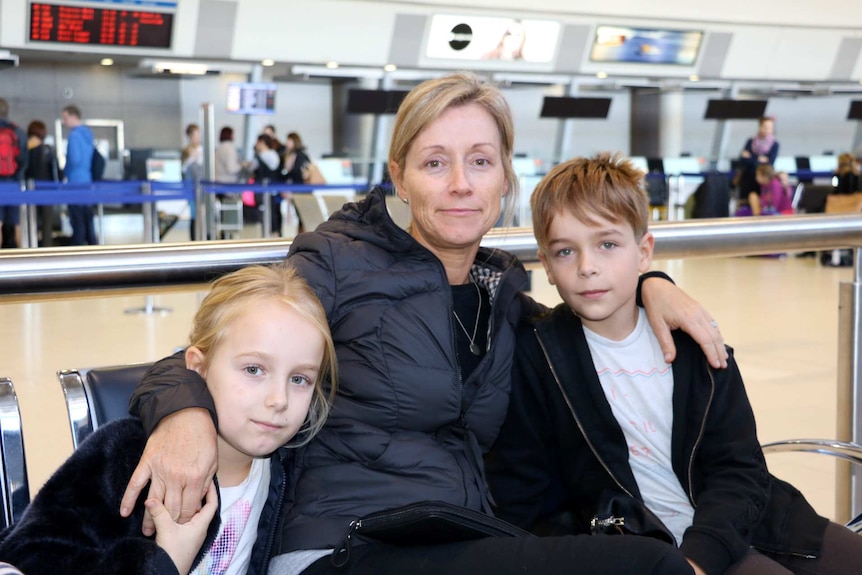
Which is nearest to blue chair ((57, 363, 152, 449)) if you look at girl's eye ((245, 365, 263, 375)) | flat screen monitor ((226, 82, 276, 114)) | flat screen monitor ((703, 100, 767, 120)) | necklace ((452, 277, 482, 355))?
girl's eye ((245, 365, 263, 375))

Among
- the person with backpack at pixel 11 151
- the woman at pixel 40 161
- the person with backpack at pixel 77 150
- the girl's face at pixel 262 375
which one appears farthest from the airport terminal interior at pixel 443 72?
Answer: the girl's face at pixel 262 375

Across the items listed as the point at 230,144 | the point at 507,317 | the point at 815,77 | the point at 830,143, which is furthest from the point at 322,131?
the point at 507,317

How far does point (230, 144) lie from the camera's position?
50.0 feet

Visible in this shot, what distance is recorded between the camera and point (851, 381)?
9.05 feet

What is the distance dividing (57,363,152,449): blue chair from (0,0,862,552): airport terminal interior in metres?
6.76

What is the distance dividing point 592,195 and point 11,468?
3.93 ft

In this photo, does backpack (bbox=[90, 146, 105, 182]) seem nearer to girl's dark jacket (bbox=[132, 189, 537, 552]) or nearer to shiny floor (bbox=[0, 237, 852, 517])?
shiny floor (bbox=[0, 237, 852, 517])

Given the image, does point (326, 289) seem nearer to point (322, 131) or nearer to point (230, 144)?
point (230, 144)

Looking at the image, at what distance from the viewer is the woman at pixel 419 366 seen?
152cm

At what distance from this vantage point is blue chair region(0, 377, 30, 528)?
1.56m

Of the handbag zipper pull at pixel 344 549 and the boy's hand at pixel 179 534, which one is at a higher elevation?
the boy's hand at pixel 179 534

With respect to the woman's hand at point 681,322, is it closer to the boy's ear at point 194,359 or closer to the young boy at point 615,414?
the young boy at point 615,414

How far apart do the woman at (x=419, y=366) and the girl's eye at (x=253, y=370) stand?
3.7 inches

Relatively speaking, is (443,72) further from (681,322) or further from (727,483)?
(727,483)
